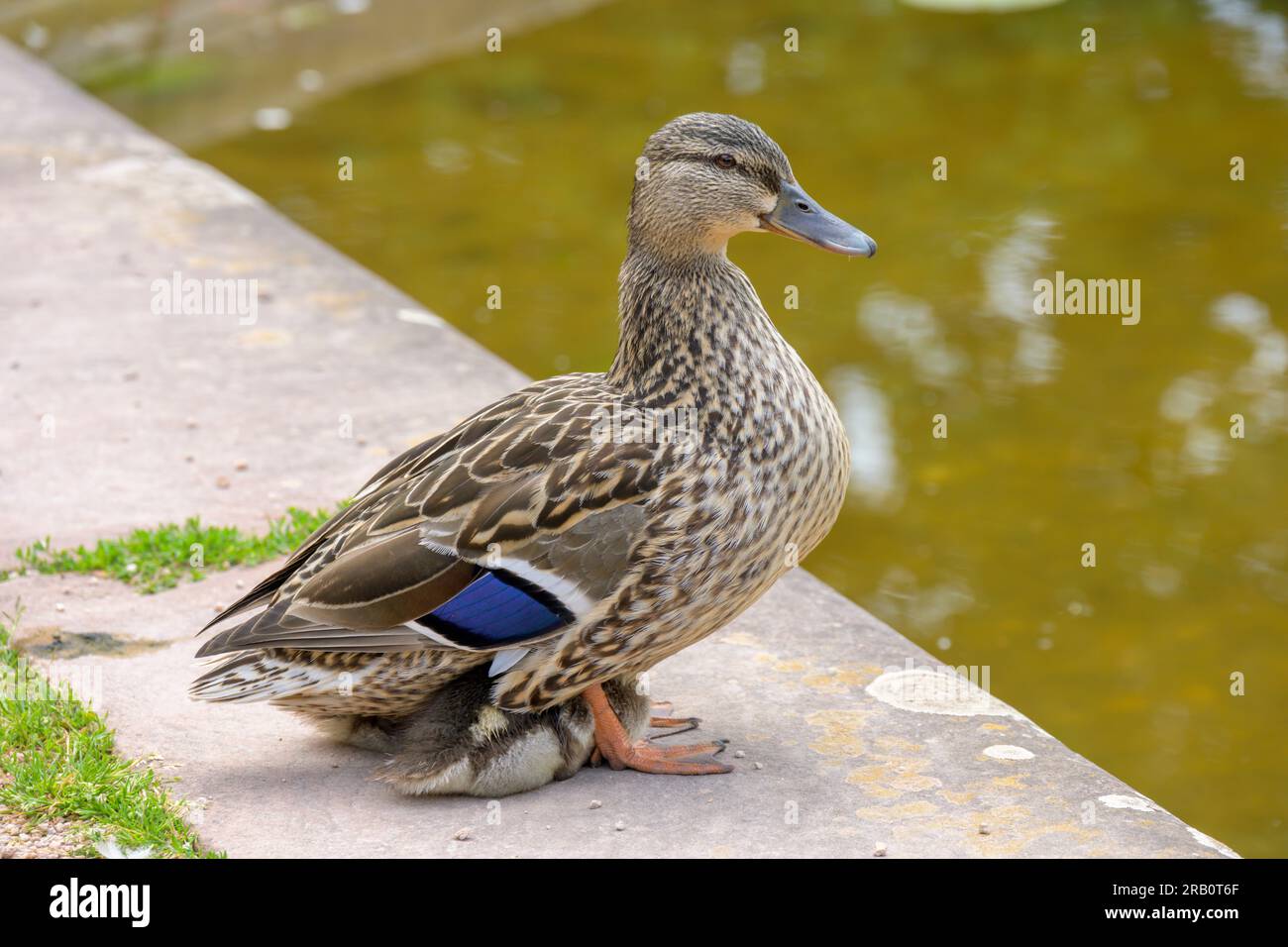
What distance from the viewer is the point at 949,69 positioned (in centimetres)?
1067

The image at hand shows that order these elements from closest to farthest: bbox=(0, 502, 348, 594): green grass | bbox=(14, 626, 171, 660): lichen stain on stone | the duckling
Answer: the duckling, bbox=(14, 626, 171, 660): lichen stain on stone, bbox=(0, 502, 348, 594): green grass

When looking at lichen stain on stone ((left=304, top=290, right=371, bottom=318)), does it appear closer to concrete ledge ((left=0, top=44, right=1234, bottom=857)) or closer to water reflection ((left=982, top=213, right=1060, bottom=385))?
concrete ledge ((left=0, top=44, right=1234, bottom=857))

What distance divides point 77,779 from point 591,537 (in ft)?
4.34

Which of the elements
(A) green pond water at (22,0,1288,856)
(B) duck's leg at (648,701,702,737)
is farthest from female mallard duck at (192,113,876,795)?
(A) green pond water at (22,0,1288,856)

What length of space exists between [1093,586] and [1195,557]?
41 centimetres

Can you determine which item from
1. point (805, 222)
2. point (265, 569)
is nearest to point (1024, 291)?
point (805, 222)

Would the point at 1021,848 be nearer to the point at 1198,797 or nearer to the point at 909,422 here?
the point at 1198,797

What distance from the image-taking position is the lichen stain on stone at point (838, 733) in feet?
14.5

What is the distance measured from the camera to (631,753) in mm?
4320

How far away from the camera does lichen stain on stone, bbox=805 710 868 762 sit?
443cm

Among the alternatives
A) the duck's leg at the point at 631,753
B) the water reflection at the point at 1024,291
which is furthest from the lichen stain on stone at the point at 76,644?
the water reflection at the point at 1024,291
